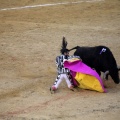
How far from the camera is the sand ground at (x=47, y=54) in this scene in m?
8.35

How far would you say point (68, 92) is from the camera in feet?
30.1

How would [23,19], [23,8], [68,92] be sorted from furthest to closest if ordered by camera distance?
[23,8], [23,19], [68,92]

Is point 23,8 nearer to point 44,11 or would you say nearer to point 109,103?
point 44,11

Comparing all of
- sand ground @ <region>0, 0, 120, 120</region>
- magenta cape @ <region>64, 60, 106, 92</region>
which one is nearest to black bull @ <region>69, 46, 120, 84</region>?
magenta cape @ <region>64, 60, 106, 92</region>

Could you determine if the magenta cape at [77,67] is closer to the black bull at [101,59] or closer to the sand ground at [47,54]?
the black bull at [101,59]

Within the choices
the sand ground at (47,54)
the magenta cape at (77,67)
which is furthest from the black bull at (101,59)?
the sand ground at (47,54)

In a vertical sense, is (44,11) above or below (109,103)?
above

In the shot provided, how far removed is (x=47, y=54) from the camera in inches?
451

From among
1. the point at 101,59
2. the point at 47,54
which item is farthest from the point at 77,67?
the point at 47,54

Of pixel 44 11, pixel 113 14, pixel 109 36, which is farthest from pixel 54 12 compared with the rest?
pixel 109 36

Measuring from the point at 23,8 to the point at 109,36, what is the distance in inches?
154

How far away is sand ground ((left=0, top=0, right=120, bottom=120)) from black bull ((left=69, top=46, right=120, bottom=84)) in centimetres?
44

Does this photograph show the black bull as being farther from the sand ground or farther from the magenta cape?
the sand ground

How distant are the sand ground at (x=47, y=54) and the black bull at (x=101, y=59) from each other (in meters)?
0.44
